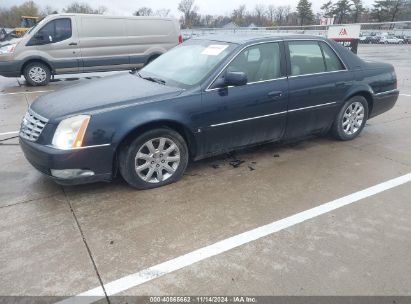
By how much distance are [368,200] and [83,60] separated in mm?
9529

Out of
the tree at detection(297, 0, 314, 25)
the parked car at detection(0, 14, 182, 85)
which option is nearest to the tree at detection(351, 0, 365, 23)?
the tree at detection(297, 0, 314, 25)

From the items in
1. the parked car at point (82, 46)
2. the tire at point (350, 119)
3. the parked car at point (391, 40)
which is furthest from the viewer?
the parked car at point (391, 40)

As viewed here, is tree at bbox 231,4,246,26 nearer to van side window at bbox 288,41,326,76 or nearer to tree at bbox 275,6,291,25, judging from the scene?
tree at bbox 275,6,291,25

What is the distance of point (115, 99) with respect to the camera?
3803 mm

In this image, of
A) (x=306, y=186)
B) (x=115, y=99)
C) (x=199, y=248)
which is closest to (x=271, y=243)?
(x=199, y=248)

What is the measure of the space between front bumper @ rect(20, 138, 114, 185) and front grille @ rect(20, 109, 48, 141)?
8 centimetres

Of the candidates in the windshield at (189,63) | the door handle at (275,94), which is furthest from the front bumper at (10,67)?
the door handle at (275,94)

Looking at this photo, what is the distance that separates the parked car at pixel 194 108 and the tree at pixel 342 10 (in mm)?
80857

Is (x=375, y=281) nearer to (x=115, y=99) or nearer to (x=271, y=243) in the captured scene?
(x=271, y=243)

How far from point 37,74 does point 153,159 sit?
27.2 ft

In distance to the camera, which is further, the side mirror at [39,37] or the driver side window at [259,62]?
the side mirror at [39,37]

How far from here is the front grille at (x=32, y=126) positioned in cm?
365

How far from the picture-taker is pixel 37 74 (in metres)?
10.6

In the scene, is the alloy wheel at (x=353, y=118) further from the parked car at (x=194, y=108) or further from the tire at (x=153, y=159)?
the tire at (x=153, y=159)
